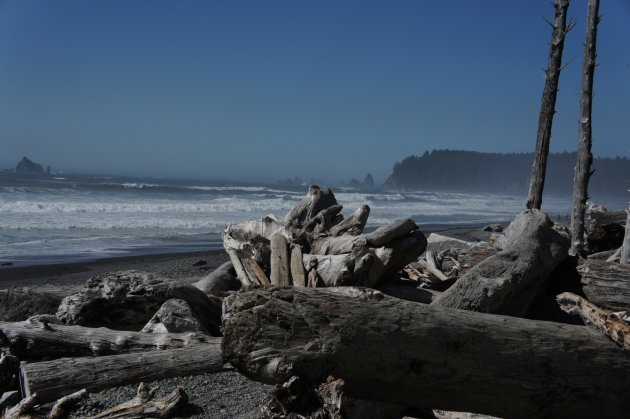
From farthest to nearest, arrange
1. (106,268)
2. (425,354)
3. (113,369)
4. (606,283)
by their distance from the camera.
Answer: (106,268) < (606,283) < (113,369) < (425,354)

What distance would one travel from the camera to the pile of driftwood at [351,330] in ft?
10.5

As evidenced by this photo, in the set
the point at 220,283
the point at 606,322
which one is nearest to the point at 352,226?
the point at 220,283

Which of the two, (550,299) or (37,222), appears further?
(37,222)

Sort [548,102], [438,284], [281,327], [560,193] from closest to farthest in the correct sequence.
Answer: [281,327], [438,284], [548,102], [560,193]

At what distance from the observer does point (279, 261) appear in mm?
6461

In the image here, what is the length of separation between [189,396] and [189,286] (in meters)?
1.99

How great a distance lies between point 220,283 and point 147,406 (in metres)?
3.08

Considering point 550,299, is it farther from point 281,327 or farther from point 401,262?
point 281,327

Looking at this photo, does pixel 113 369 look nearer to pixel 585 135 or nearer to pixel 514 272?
pixel 514 272

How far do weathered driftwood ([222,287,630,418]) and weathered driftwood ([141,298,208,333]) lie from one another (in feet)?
7.96

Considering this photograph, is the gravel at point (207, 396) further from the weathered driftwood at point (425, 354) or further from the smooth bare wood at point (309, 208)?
the smooth bare wood at point (309, 208)

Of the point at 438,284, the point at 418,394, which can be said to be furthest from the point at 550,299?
the point at 418,394

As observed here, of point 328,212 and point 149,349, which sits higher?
point 328,212

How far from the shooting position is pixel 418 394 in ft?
11.3
